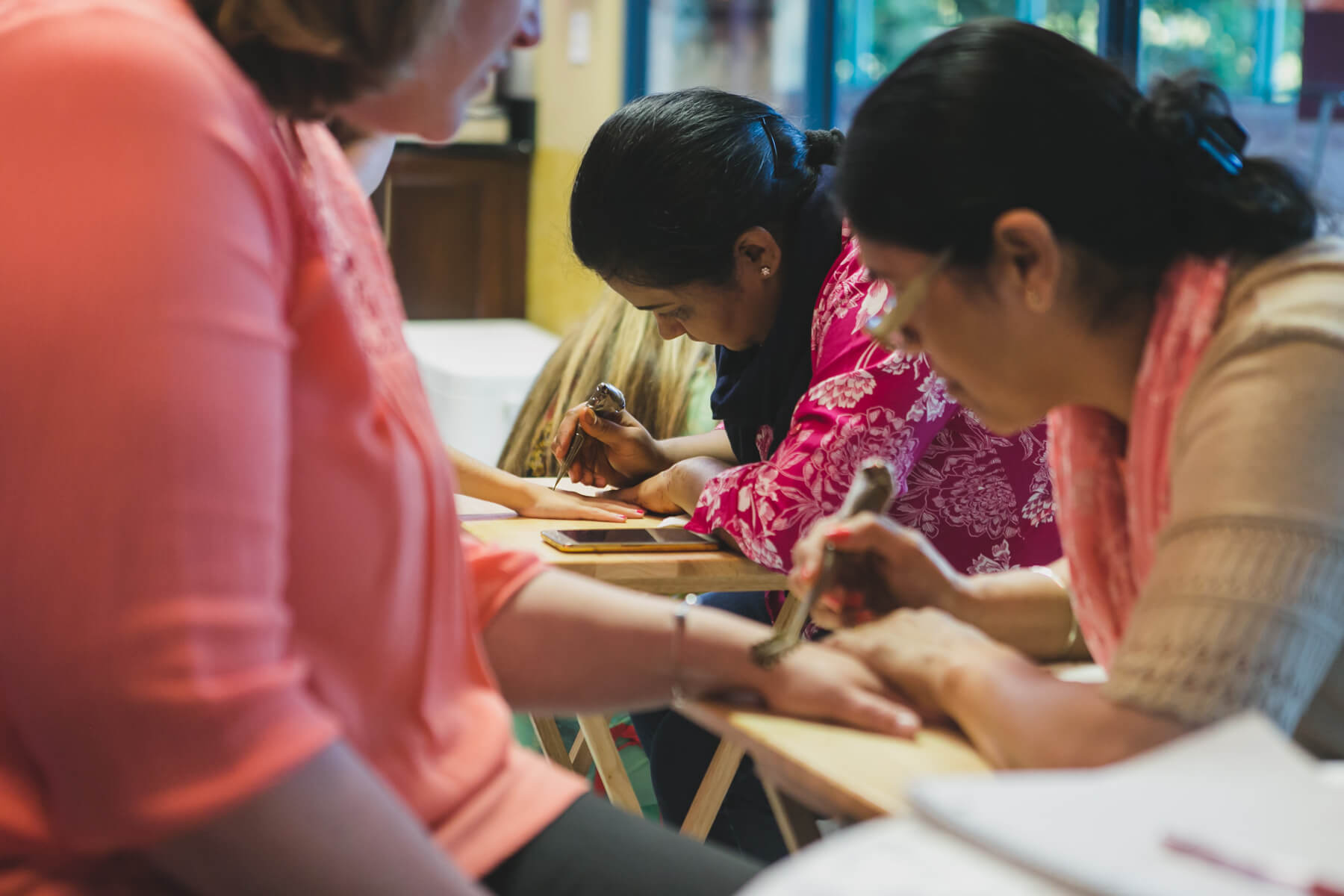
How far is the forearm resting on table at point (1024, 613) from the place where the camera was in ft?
3.79

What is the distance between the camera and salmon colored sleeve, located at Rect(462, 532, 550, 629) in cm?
104

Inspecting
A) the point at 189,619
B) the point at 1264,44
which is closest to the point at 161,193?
the point at 189,619

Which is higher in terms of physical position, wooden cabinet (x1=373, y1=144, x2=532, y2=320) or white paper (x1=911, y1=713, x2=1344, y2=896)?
white paper (x1=911, y1=713, x2=1344, y2=896)

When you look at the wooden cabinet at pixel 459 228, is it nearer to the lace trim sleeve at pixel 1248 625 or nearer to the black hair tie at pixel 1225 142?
the black hair tie at pixel 1225 142

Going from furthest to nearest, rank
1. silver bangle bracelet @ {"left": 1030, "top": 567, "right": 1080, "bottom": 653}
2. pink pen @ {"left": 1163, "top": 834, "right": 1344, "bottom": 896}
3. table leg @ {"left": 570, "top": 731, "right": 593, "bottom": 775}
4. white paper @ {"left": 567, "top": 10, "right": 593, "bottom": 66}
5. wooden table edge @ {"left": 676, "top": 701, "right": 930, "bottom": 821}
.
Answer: white paper @ {"left": 567, "top": 10, "right": 593, "bottom": 66} < table leg @ {"left": 570, "top": 731, "right": 593, "bottom": 775} < silver bangle bracelet @ {"left": 1030, "top": 567, "right": 1080, "bottom": 653} < wooden table edge @ {"left": 676, "top": 701, "right": 930, "bottom": 821} < pink pen @ {"left": 1163, "top": 834, "right": 1344, "bottom": 896}

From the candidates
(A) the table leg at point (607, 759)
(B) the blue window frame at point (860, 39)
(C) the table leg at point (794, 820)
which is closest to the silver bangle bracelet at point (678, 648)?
(C) the table leg at point (794, 820)

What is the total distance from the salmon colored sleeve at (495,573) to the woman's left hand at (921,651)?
0.80 feet

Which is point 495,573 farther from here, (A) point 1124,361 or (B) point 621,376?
(B) point 621,376

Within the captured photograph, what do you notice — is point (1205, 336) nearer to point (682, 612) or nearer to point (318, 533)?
point (682, 612)

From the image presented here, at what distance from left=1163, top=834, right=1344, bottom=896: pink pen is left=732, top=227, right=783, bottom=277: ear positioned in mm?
1244

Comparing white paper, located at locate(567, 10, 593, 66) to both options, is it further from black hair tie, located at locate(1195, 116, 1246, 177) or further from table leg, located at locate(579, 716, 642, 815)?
black hair tie, located at locate(1195, 116, 1246, 177)

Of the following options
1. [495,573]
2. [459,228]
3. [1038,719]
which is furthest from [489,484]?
[459,228]

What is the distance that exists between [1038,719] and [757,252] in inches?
39.4

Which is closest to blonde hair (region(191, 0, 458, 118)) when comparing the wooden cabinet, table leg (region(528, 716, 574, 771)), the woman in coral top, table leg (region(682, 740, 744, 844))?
the woman in coral top
